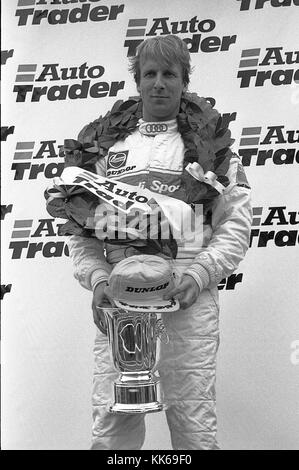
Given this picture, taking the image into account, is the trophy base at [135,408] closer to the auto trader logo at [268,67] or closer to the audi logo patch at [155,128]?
the audi logo patch at [155,128]

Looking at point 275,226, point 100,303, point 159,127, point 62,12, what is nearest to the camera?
point 100,303

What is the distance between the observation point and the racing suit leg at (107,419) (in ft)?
6.91

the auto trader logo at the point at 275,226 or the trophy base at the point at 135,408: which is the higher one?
the auto trader logo at the point at 275,226

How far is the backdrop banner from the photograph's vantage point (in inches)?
98.0

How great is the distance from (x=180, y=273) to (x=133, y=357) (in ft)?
0.81

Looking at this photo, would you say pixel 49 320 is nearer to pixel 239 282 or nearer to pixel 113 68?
pixel 239 282

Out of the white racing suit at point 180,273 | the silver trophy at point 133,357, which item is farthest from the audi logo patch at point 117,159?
the silver trophy at point 133,357

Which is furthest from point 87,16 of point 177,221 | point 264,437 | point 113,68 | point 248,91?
point 264,437

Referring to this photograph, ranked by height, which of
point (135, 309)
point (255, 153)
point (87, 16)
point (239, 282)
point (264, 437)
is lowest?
point (264, 437)

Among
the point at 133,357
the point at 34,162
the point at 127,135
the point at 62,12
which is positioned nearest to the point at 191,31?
the point at 62,12

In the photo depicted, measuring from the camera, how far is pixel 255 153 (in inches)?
101

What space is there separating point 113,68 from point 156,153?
1.98ft

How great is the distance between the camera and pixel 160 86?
6.98ft

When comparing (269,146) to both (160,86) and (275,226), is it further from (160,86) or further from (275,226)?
(160,86)
